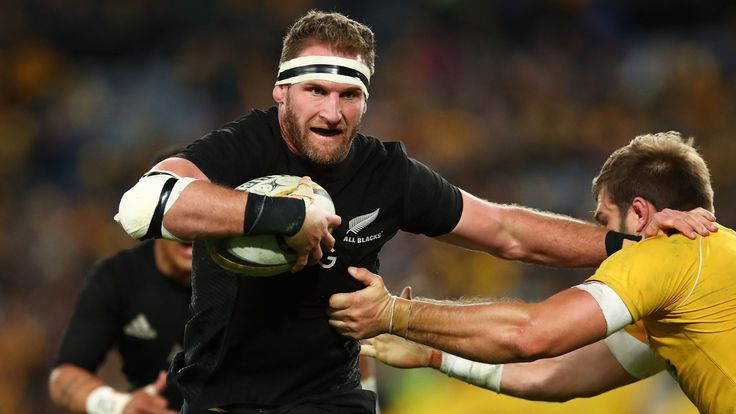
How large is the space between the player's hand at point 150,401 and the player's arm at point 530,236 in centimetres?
168

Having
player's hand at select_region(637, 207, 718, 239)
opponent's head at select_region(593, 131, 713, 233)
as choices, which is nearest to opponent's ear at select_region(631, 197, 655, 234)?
opponent's head at select_region(593, 131, 713, 233)

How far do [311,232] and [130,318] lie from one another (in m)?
2.51

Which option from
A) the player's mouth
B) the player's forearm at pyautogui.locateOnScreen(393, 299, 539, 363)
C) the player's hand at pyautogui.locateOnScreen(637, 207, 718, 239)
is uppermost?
the player's mouth

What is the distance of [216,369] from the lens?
13.9 feet

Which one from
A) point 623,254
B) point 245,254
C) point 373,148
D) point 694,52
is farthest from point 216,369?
point 694,52

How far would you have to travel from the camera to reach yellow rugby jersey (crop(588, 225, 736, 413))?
13.1 ft

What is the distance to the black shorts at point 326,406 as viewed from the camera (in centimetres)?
425

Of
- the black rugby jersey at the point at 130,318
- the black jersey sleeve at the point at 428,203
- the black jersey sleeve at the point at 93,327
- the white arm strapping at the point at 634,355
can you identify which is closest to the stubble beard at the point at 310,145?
the black jersey sleeve at the point at 428,203

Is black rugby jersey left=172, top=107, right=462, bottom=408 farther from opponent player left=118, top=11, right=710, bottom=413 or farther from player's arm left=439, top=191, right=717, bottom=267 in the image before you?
player's arm left=439, top=191, right=717, bottom=267

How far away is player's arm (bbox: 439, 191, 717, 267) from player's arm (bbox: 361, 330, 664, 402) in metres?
0.42

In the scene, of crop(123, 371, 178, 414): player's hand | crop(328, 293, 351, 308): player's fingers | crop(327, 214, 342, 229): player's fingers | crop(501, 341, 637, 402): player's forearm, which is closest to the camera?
crop(327, 214, 342, 229): player's fingers

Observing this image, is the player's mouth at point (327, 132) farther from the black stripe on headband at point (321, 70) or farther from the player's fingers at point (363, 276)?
the player's fingers at point (363, 276)

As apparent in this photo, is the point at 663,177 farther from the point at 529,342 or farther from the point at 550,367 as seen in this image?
the point at 550,367

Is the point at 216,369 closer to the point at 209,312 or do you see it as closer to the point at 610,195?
the point at 209,312
